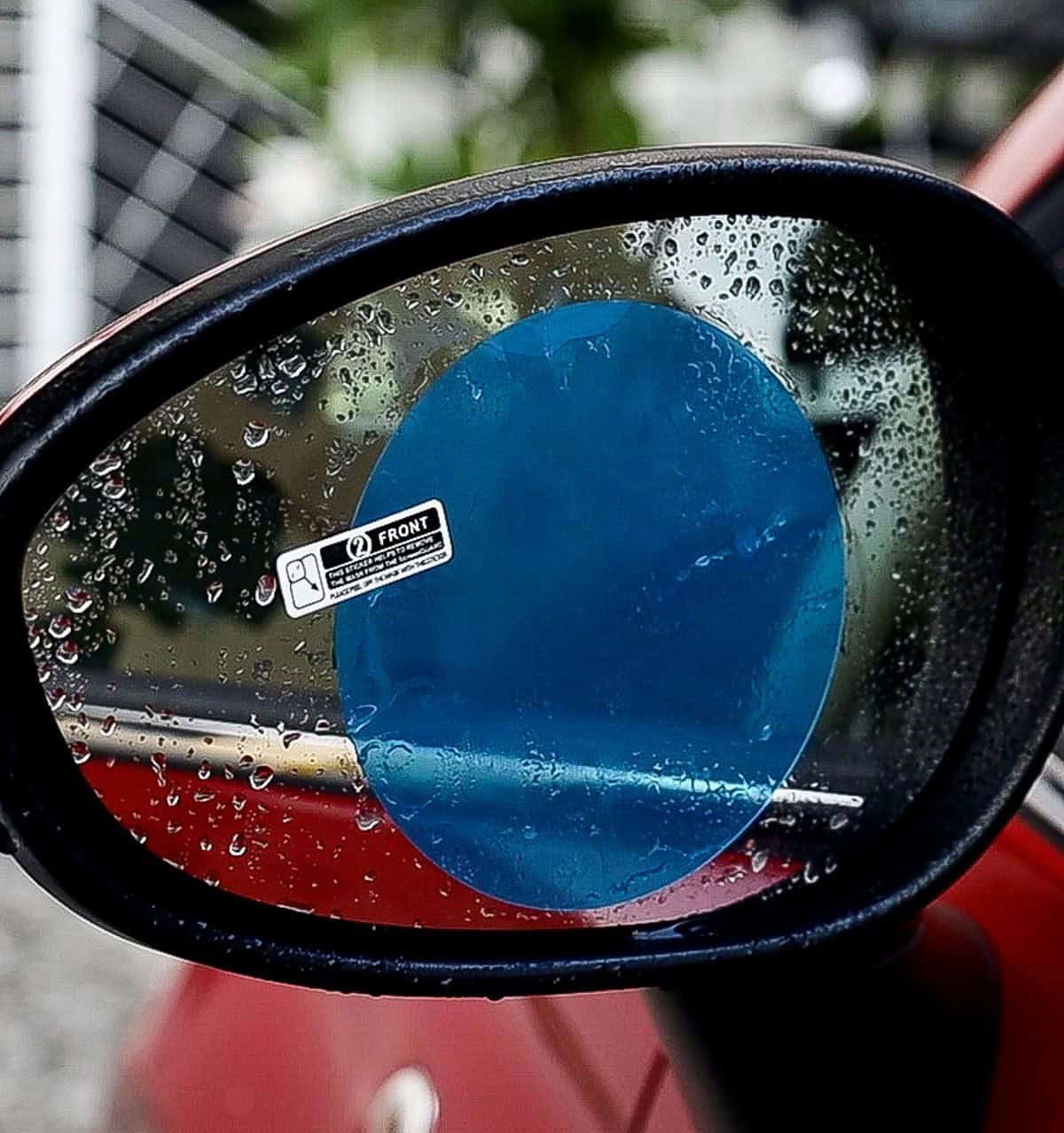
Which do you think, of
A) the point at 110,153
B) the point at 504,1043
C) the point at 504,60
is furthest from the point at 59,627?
the point at 110,153

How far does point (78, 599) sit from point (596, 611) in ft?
0.61

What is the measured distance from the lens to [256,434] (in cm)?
60

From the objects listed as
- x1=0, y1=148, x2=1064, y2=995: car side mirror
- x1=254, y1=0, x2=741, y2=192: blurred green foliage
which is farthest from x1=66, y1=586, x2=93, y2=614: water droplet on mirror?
x1=254, y1=0, x2=741, y2=192: blurred green foliage

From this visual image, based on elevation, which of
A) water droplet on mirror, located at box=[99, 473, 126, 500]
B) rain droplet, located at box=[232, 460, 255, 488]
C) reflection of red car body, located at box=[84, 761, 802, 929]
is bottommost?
reflection of red car body, located at box=[84, 761, 802, 929]

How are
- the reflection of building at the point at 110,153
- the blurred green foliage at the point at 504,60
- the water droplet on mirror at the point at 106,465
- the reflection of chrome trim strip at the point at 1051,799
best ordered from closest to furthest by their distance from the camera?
the water droplet on mirror at the point at 106,465 < the reflection of chrome trim strip at the point at 1051,799 < the blurred green foliage at the point at 504,60 < the reflection of building at the point at 110,153

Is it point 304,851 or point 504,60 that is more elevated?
point 504,60

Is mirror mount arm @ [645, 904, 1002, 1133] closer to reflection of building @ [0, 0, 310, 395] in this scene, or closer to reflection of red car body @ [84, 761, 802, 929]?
reflection of red car body @ [84, 761, 802, 929]

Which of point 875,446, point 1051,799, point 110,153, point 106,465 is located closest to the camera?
point 106,465

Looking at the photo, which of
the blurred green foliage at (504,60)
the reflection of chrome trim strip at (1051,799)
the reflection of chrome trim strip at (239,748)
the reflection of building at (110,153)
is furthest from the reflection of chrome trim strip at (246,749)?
the reflection of building at (110,153)

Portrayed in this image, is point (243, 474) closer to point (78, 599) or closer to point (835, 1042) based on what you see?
point (78, 599)

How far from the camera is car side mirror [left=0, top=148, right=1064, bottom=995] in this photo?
0.58 meters

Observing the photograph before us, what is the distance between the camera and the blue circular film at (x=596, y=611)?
0.61 meters

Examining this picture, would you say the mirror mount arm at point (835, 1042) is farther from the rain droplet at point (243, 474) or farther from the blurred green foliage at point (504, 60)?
the blurred green foliage at point (504, 60)

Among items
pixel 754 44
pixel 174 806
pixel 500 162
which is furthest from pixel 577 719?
pixel 754 44
